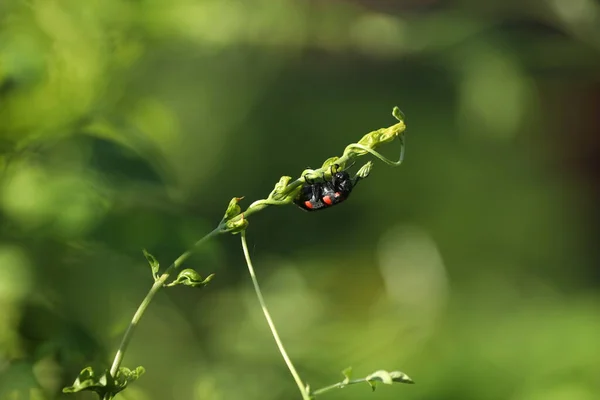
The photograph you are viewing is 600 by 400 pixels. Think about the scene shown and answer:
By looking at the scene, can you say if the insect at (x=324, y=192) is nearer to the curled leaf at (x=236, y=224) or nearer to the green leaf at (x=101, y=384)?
the curled leaf at (x=236, y=224)

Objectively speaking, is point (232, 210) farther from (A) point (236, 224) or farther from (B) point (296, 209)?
(B) point (296, 209)

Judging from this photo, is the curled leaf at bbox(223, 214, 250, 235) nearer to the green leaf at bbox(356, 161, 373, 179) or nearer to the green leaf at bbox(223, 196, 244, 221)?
the green leaf at bbox(223, 196, 244, 221)

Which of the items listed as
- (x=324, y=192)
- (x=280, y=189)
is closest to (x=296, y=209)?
(x=324, y=192)

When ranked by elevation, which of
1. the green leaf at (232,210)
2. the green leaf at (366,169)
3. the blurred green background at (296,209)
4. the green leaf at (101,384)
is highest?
the blurred green background at (296,209)

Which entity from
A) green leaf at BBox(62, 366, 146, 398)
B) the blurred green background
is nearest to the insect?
green leaf at BBox(62, 366, 146, 398)

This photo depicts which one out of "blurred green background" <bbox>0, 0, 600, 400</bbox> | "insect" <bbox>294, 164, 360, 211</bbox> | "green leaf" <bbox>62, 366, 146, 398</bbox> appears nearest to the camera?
"green leaf" <bbox>62, 366, 146, 398</bbox>

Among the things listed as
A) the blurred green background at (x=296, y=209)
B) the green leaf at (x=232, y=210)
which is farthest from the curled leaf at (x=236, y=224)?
the blurred green background at (x=296, y=209)
